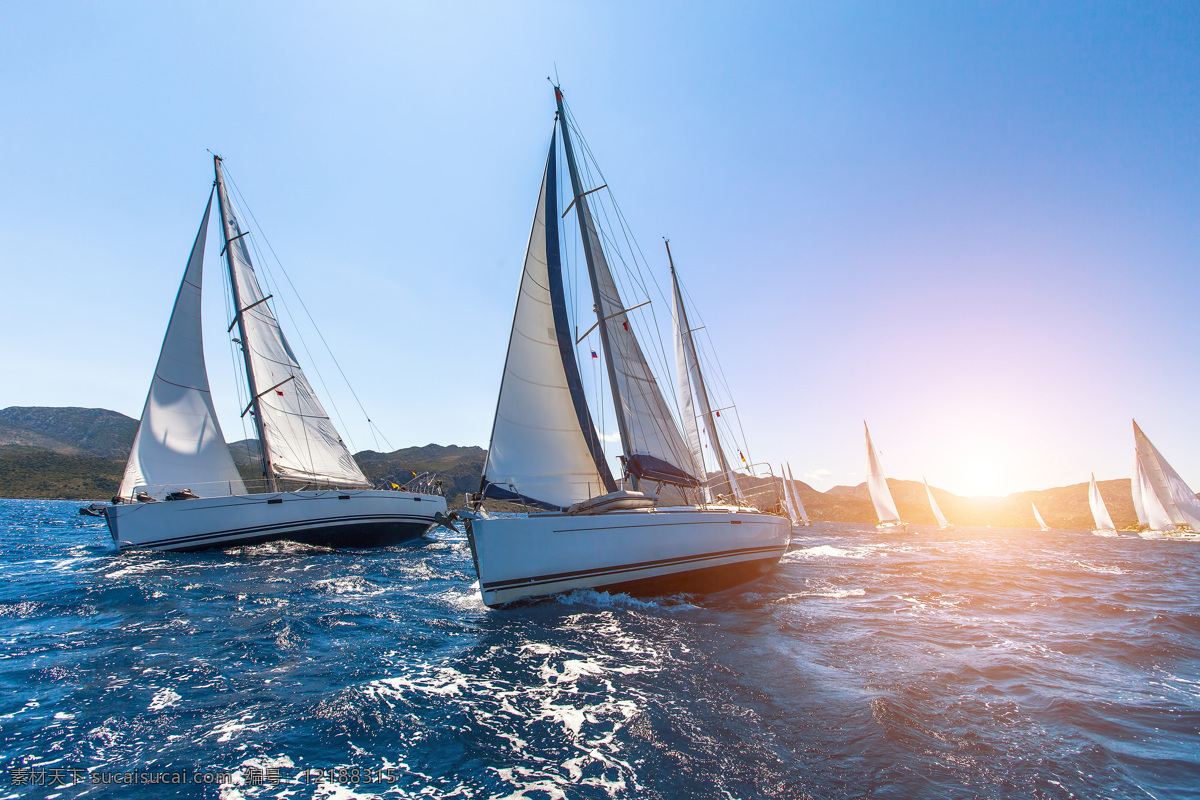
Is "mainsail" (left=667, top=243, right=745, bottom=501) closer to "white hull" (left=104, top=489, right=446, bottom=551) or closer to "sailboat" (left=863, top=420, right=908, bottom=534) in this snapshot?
"white hull" (left=104, top=489, right=446, bottom=551)

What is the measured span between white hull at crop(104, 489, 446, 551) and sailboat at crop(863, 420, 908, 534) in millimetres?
37635

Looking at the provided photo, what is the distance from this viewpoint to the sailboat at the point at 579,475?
8.79 metres

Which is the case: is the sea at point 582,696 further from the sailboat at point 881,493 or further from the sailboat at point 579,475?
the sailboat at point 881,493

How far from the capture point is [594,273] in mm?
11828

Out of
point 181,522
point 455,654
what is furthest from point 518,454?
point 181,522

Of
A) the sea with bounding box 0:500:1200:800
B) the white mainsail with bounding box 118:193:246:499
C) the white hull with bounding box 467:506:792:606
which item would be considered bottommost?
the sea with bounding box 0:500:1200:800

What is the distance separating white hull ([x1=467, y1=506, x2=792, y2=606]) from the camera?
8531 millimetres

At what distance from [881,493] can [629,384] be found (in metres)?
37.9

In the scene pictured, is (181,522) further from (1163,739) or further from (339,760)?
(1163,739)

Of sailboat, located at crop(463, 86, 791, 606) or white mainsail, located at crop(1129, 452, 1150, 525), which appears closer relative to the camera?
sailboat, located at crop(463, 86, 791, 606)

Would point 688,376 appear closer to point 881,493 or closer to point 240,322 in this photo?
point 240,322

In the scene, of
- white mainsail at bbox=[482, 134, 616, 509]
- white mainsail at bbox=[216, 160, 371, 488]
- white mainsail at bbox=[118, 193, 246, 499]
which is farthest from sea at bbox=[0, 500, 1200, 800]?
white mainsail at bbox=[216, 160, 371, 488]

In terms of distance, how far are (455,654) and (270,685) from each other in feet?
7.01

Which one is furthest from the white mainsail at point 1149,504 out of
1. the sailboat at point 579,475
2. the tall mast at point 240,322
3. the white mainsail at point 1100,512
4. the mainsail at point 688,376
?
the tall mast at point 240,322
